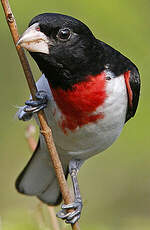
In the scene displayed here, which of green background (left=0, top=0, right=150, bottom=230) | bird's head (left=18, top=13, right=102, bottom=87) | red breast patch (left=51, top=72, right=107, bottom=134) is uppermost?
bird's head (left=18, top=13, right=102, bottom=87)

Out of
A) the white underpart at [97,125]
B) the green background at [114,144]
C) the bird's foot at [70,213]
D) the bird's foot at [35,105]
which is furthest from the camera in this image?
the green background at [114,144]

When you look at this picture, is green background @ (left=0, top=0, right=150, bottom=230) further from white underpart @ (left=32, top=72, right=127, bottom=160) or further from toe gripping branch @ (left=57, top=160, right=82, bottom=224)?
white underpart @ (left=32, top=72, right=127, bottom=160)

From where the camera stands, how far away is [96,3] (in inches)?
218

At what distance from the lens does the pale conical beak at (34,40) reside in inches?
140

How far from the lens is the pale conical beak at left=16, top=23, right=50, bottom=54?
11.7ft

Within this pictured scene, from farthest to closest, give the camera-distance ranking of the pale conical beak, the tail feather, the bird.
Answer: the tail feather < the bird < the pale conical beak

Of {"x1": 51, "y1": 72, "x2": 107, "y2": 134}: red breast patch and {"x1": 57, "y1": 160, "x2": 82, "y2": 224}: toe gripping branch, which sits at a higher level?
{"x1": 51, "y1": 72, "x2": 107, "y2": 134}: red breast patch

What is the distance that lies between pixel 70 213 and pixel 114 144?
7.17 feet

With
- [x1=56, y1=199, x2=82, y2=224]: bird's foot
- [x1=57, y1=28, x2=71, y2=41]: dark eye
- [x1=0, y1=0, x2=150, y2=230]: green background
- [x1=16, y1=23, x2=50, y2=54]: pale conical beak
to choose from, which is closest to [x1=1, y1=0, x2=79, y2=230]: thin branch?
[x1=16, y1=23, x2=50, y2=54]: pale conical beak

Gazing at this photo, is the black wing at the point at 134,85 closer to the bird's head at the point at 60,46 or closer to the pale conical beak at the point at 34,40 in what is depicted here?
the bird's head at the point at 60,46

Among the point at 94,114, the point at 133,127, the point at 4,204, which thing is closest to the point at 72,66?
the point at 94,114

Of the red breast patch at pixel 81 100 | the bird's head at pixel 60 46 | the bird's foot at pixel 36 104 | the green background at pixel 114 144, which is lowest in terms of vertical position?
the green background at pixel 114 144

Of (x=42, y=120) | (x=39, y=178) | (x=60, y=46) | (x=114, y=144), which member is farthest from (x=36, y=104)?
(x=114, y=144)

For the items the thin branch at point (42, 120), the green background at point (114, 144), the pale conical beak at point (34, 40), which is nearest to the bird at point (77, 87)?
the pale conical beak at point (34, 40)
